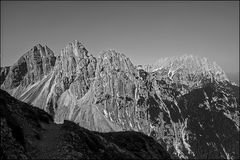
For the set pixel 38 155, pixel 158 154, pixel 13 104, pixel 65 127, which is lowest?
pixel 158 154

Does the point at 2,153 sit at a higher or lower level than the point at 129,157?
higher

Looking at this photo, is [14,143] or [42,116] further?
[42,116]

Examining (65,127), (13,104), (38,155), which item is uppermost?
(13,104)

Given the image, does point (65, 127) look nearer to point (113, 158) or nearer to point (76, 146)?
point (76, 146)

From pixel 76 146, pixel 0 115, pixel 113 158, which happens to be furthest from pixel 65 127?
pixel 0 115

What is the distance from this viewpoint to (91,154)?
44406 mm

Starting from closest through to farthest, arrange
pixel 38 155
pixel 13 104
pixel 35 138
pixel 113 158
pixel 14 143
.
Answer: pixel 14 143
pixel 38 155
pixel 35 138
pixel 113 158
pixel 13 104

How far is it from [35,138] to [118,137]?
31.1 m

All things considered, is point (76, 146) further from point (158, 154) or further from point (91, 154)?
point (158, 154)

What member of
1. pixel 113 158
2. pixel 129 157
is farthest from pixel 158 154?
pixel 113 158

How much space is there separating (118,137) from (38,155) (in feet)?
115

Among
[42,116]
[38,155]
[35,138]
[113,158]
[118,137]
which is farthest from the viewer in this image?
[118,137]

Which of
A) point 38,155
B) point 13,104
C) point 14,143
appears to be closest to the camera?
point 14,143

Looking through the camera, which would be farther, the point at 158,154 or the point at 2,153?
the point at 158,154
